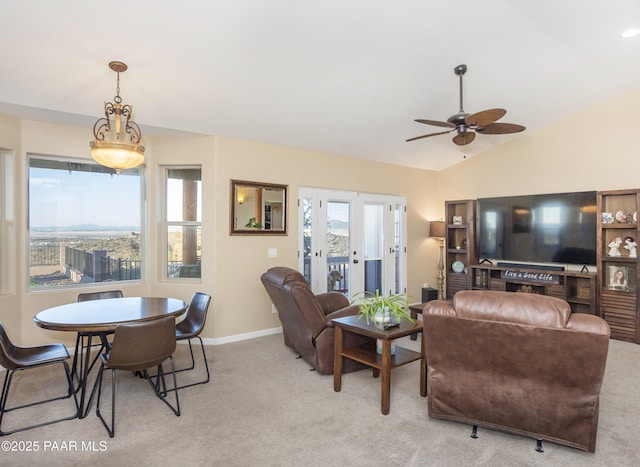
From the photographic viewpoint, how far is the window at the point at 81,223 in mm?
4098

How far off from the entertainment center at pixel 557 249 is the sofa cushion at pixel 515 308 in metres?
3.48

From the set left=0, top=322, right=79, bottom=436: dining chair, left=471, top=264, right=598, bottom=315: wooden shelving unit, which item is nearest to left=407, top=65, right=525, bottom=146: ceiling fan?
left=471, top=264, right=598, bottom=315: wooden shelving unit

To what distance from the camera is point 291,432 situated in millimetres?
2545

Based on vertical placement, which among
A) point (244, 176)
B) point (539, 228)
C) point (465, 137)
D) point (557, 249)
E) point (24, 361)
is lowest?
point (24, 361)

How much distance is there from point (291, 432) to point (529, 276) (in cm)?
441

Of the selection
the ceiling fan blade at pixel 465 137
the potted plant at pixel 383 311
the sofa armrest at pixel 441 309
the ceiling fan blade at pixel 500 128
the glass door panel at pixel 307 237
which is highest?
the ceiling fan blade at pixel 500 128

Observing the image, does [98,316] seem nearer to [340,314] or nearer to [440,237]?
[340,314]

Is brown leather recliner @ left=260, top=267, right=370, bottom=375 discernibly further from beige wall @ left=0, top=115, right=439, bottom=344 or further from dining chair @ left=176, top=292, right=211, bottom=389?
beige wall @ left=0, top=115, right=439, bottom=344

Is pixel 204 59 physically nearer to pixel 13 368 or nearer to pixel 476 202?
pixel 13 368

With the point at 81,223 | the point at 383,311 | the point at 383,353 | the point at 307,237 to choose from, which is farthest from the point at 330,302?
the point at 81,223

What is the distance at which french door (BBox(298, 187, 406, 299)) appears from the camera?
17.7ft

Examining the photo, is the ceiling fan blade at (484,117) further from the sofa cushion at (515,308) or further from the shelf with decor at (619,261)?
the shelf with decor at (619,261)

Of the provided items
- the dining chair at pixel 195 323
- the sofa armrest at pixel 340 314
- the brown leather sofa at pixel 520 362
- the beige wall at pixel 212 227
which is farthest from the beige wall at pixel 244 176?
the brown leather sofa at pixel 520 362

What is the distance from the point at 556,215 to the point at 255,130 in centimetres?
451
